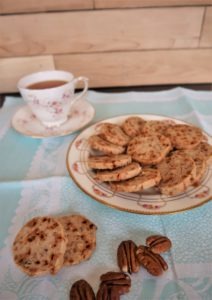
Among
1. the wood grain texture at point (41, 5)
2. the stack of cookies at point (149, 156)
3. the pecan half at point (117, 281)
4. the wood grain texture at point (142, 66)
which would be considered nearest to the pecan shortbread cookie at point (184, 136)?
the stack of cookies at point (149, 156)

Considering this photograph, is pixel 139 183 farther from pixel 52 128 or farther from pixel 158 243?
pixel 52 128

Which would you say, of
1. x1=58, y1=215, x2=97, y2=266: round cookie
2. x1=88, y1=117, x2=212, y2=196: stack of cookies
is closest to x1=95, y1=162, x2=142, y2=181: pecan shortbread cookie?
x1=88, y1=117, x2=212, y2=196: stack of cookies

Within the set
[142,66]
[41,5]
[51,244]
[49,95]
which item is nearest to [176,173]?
[51,244]

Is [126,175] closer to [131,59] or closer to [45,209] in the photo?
[45,209]

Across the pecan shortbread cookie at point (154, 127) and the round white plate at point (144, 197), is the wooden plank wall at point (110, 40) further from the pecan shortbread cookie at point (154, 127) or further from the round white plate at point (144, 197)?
the round white plate at point (144, 197)

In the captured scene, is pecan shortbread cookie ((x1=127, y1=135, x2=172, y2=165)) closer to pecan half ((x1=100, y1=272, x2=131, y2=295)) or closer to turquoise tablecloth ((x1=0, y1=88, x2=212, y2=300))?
turquoise tablecloth ((x1=0, y1=88, x2=212, y2=300))

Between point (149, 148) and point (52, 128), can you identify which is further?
point (52, 128)
